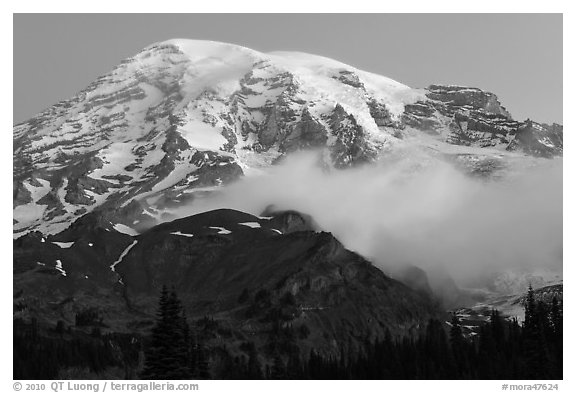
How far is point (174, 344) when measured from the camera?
367 ft
